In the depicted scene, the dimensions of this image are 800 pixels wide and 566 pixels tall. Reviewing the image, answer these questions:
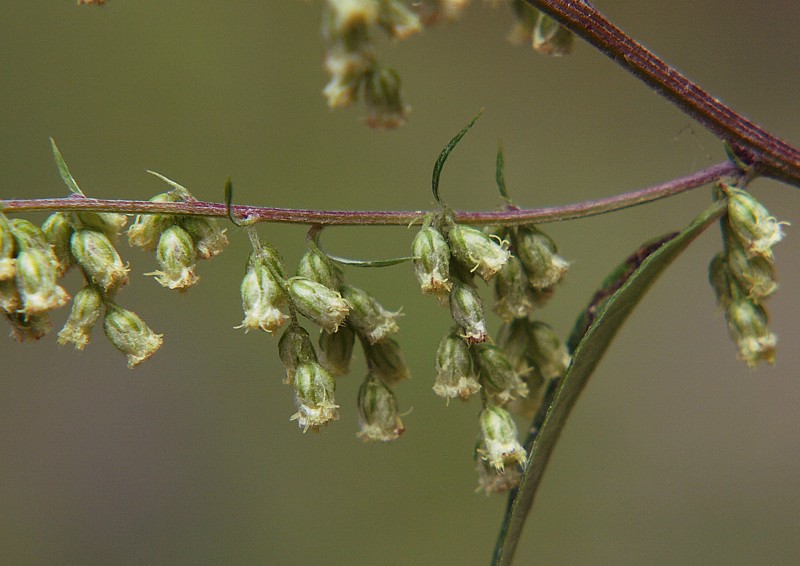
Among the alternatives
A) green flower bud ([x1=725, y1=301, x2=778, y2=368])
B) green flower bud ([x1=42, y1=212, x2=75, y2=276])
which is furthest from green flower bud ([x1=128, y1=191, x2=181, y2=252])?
green flower bud ([x1=725, y1=301, x2=778, y2=368])

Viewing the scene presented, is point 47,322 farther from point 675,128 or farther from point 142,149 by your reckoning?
point 675,128

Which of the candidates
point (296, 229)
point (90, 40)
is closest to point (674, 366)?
point (296, 229)

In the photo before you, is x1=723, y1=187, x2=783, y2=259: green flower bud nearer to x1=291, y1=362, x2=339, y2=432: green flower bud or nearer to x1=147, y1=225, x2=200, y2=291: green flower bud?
x1=291, y1=362, x2=339, y2=432: green flower bud

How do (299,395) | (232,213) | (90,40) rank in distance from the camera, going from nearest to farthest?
(232,213), (299,395), (90,40)

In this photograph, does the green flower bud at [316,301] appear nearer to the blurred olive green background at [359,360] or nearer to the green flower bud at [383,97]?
the green flower bud at [383,97]

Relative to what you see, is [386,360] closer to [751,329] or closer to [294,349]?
[294,349]

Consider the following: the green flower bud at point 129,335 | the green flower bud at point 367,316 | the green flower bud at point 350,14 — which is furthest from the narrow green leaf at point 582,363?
the green flower bud at point 129,335
